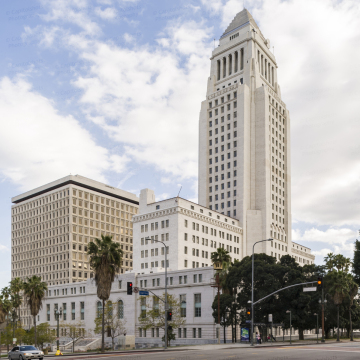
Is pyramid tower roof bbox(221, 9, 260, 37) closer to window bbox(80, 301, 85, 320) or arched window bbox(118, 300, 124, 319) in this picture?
arched window bbox(118, 300, 124, 319)

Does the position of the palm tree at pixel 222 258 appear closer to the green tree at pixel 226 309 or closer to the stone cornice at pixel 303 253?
the green tree at pixel 226 309

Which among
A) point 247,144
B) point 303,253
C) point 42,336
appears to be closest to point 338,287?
point 42,336

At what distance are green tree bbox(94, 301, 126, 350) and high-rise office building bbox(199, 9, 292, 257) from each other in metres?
40.2

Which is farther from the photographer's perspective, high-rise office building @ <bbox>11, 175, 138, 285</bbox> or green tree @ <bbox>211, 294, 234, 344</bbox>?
high-rise office building @ <bbox>11, 175, 138, 285</bbox>

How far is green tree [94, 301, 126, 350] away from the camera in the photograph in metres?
82.9

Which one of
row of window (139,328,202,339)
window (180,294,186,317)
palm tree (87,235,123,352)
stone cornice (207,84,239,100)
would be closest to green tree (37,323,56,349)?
Answer: row of window (139,328,202,339)

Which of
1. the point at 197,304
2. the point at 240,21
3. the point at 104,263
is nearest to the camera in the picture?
the point at 104,263

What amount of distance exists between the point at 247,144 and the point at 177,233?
3903 centimetres

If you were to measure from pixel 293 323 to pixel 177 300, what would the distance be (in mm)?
25243

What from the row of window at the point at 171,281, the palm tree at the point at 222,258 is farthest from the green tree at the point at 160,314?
the palm tree at the point at 222,258

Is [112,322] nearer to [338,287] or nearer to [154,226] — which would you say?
[154,226]

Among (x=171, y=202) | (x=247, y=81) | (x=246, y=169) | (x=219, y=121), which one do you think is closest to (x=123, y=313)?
(x=171, y=202)

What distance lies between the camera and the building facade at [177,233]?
102250 mm

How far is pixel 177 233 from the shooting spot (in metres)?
102
